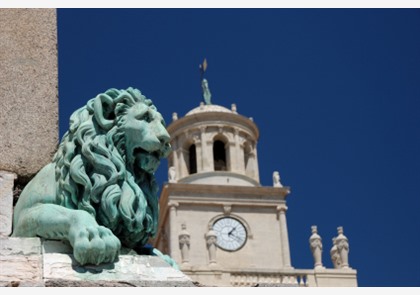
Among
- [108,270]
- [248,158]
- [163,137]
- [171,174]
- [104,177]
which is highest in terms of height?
[248,158]

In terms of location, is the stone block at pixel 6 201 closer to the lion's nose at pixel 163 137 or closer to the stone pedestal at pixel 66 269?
the stone pedestal at pixel 66 269

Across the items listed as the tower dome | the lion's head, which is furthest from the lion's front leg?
the tower dome

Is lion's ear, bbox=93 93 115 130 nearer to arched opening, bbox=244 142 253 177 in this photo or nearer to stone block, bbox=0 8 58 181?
stone block, bbox=0 8 58 181

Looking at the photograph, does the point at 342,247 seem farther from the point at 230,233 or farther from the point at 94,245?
the point at 94,245

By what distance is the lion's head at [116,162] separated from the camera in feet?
15.2

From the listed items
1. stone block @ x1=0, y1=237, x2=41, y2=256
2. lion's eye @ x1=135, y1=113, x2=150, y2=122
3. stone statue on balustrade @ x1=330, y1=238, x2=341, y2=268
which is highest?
stone statue on balustrade @ x1=330, y1=238, x2=341, y2=268

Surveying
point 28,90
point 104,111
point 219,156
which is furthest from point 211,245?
point 104,111

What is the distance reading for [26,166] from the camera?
5238mm

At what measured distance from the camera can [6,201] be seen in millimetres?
4973

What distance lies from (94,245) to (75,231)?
12cm

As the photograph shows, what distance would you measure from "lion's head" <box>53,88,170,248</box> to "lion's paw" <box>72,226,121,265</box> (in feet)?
0.68

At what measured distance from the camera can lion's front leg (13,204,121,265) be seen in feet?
14.2
